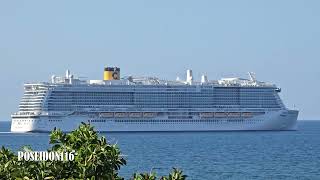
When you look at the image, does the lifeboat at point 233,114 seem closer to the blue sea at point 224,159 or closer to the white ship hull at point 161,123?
the white ship hull at point 161,123

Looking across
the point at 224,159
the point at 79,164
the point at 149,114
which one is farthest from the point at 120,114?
the point at 79,164

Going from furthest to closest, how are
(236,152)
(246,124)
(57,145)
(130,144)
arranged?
(246,124), (130,144), (236,152), (57,145)

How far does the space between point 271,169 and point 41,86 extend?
195 ft

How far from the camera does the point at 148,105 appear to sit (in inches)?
4387

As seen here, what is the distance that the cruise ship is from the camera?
108188 millimetres

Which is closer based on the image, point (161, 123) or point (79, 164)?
point (79, 164)

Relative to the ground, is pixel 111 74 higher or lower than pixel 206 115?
higher

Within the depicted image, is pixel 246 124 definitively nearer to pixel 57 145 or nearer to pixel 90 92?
pixel 90 92

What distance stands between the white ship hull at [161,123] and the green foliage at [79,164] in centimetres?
8324

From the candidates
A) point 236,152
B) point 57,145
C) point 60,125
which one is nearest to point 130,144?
point 236,152

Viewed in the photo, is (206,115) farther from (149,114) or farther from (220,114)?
(149,114)

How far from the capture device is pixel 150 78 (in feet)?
385

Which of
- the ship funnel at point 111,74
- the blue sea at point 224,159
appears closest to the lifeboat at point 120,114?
the ship funnel at point 111,74

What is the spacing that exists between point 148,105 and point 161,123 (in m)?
2.44
